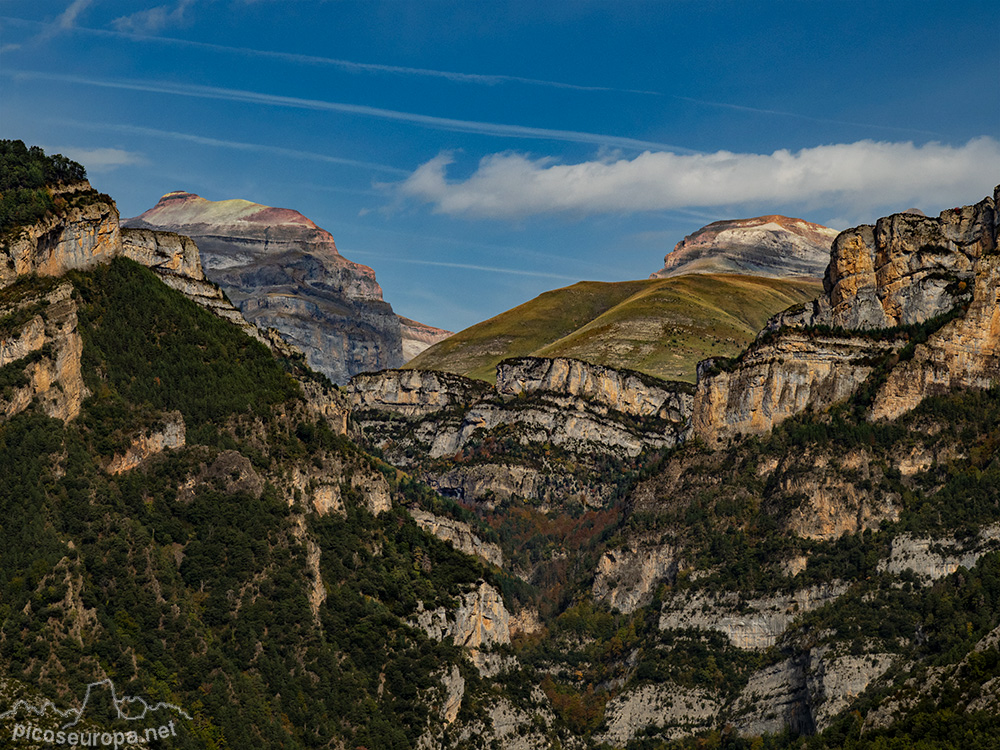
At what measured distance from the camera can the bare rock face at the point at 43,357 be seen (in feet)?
606

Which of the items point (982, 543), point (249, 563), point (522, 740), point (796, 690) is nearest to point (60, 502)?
point (249, 563)

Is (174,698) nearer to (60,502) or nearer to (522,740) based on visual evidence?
(60,502)

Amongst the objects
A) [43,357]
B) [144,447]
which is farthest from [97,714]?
[43,357]

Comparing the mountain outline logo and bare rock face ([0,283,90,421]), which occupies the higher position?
bare rock face ([0,283,90,421])

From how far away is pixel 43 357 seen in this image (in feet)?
620

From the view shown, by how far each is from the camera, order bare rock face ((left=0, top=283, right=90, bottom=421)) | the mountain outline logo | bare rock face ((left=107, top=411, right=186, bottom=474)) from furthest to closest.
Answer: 1. bare rock face ((left=107, top=411, right=186, bottom=474))
2. bare rock face ((left=0, top=283, right=90, bottom=421))
3. the mountain outline logo

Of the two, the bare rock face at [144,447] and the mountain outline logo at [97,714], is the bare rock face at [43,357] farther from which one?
the mountain outline logo at [97,714]

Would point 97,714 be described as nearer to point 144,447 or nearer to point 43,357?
Answer: point 144,447

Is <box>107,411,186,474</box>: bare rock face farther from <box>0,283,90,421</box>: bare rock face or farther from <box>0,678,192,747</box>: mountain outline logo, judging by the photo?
<box>0,678,192,747</box>: mountain outline logo

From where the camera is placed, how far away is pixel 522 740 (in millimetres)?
198250

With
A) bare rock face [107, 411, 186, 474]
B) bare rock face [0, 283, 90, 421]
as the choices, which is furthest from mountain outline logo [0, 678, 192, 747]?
bare rock face [0, 283, 90, 421]

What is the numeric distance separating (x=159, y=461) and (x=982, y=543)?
98.9 m

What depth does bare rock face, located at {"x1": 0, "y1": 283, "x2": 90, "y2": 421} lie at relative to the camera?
18462 centimetres

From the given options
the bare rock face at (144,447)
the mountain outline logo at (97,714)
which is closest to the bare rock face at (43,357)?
the bare rock face at (144,447)
